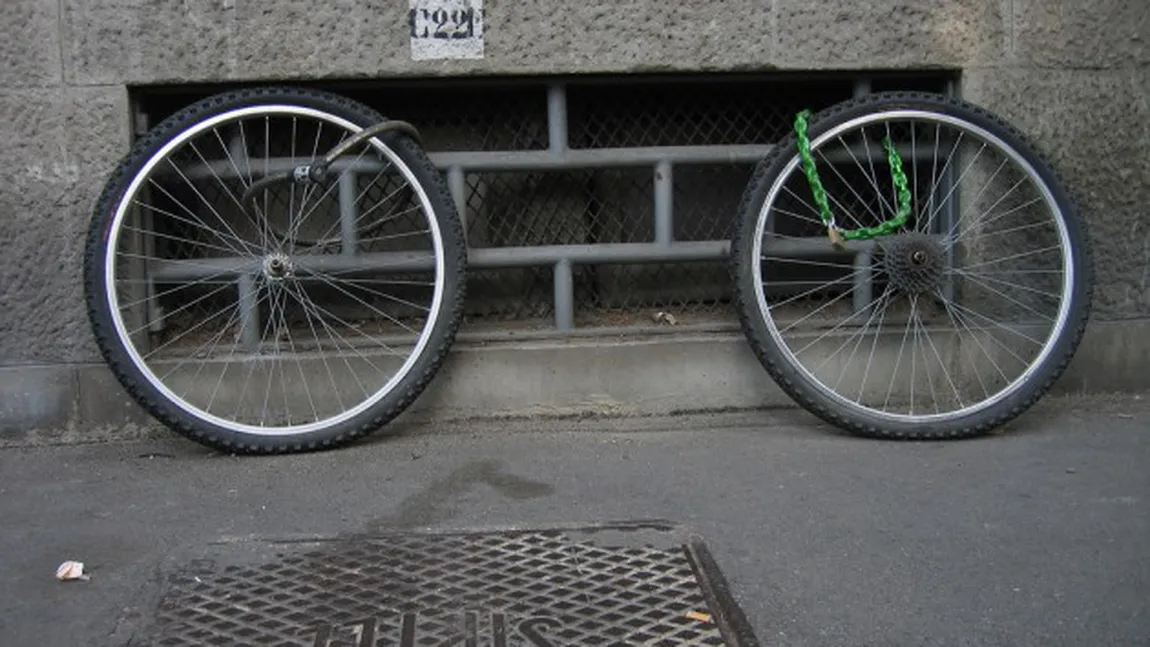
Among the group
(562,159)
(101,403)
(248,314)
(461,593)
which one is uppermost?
(562,159)

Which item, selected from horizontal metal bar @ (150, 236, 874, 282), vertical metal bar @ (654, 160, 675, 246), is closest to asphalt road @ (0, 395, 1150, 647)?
horizontal metal bar @ (150, 236, 874, 282)

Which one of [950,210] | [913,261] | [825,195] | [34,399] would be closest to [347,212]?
[34,399]

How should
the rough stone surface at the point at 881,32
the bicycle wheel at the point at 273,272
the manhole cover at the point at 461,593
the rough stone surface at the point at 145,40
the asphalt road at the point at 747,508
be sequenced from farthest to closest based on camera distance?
the rough stone surface at the point at 881,32
the rough stone surface at the point at 145,40
the bicycle wheel at the point at 273,272
the asphalt road at the point at 747,508
the manhole cover at the point at 461,593

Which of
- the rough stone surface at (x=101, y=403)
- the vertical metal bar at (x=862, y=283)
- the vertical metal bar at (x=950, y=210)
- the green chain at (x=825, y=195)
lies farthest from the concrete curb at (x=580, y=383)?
the vertical metal bar at (x=950, y=210)

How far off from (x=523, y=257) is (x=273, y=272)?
990 mm

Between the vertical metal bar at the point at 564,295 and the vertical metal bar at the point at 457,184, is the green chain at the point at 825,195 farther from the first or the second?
the vertical metal bar at the point at 457,184

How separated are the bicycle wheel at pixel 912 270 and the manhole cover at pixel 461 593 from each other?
141 cm

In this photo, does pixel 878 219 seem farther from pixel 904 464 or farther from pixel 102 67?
pixel 102 67

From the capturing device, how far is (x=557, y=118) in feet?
15.3

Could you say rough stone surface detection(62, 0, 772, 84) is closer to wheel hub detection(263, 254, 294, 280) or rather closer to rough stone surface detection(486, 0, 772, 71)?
rough stone surface detection(486, 0, 772, 71)

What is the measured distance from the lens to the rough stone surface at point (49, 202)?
14.6 ft

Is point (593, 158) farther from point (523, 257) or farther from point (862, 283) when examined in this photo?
point (862, 283)

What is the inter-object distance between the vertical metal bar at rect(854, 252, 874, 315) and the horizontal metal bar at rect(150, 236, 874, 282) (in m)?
0.06

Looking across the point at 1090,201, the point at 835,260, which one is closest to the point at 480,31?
the point at 835,260
